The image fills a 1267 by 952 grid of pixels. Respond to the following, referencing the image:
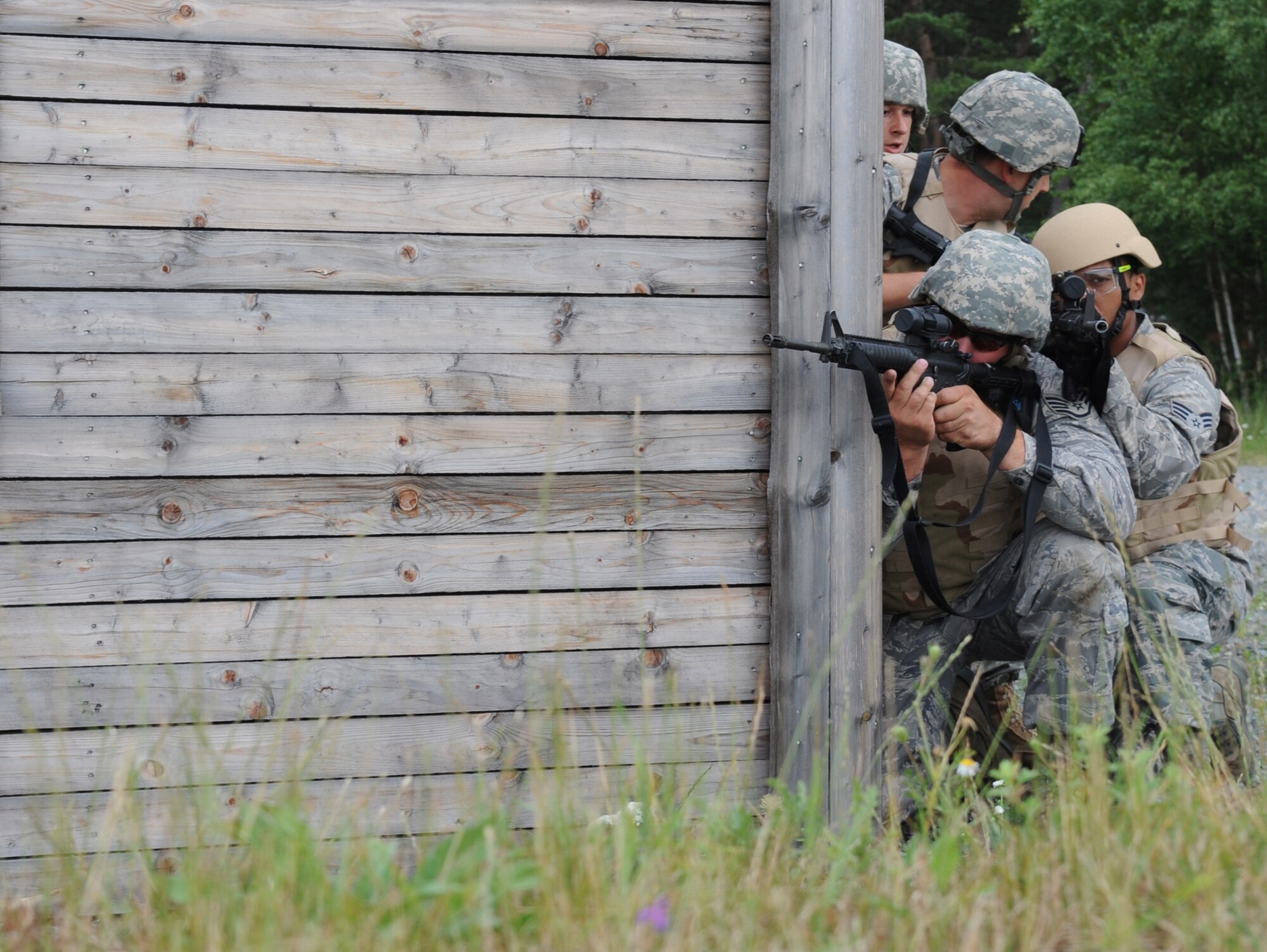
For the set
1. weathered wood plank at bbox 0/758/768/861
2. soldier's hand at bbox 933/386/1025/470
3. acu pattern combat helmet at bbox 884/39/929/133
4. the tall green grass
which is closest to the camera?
the tall green grass

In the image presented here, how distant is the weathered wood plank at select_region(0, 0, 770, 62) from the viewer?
2900mm

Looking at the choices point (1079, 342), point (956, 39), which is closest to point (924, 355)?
point (1079, 342)

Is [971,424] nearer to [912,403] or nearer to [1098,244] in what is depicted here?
[912,403]

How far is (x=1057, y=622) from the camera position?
353 centimetres

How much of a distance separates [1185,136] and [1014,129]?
663 inches

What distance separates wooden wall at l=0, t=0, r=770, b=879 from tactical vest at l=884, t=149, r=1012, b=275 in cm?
80

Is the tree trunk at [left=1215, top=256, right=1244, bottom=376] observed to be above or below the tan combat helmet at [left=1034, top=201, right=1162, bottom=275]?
above

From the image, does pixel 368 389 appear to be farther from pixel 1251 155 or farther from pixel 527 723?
pixel 1251 155

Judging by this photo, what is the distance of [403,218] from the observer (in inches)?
119

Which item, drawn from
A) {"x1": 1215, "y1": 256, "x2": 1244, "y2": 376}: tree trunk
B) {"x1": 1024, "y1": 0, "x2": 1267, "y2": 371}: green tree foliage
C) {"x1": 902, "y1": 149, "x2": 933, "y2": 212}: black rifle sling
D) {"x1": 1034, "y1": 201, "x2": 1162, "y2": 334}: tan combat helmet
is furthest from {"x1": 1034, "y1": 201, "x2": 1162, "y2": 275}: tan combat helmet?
{"x1": 1215, "y1": 256, "x2": 1244, "y2": 376}: tree trunk

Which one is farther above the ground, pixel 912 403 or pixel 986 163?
pixel 986 163

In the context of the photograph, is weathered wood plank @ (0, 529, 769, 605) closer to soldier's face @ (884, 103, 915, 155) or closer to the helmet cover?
the helmet cover

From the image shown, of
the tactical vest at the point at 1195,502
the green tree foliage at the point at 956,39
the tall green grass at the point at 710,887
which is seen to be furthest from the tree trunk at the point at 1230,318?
the tall green grass at the point at 710,887

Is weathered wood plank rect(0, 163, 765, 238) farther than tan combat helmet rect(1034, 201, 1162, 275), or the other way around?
tan combat helmet rect(1034, 201, 1162, 275)
